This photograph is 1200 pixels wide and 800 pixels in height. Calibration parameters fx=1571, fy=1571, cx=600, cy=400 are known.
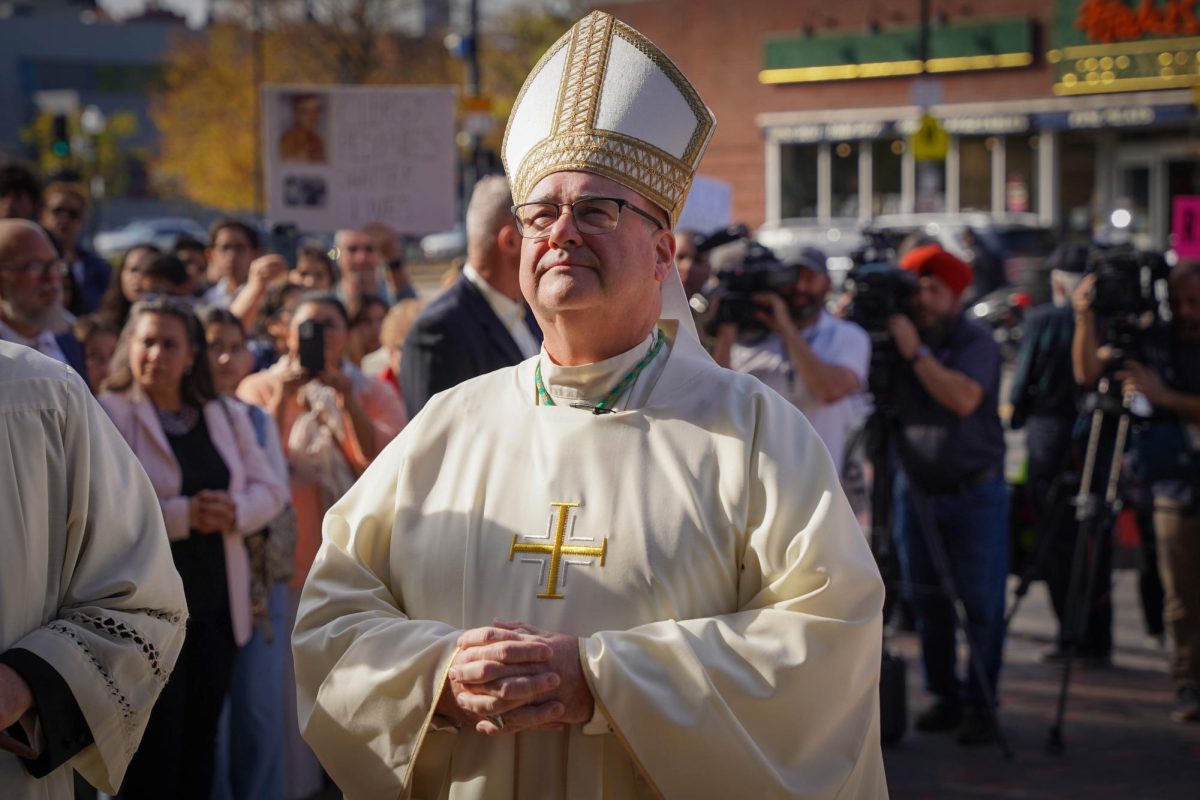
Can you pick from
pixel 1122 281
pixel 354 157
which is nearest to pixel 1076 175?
pixel 354 157

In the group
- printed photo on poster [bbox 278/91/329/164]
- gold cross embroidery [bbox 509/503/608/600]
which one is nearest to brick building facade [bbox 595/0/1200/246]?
printed photo on poster [bbox 278/91/329/164]

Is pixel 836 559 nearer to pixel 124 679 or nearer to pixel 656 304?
pixel 656 304

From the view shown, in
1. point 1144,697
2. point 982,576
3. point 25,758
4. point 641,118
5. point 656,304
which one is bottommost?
point 1144,697

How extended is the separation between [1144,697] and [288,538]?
4189 millimetres

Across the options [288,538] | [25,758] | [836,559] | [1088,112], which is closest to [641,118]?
[836,559]

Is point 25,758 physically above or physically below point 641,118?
below

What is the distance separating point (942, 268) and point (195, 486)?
3.38 meters

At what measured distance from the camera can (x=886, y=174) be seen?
117 feet

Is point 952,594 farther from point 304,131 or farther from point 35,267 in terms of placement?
point 304,131

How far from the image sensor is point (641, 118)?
10.1 feet

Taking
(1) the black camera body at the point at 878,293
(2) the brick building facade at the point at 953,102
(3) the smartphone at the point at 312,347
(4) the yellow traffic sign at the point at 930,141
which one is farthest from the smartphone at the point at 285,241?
(2) the brick building facade at the point at 953,102

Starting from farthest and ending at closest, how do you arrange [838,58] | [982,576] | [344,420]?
[838,58] < [982,576] < [344,420]

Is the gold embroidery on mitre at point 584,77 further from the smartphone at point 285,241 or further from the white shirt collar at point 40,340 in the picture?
the smartphone at point 285,241

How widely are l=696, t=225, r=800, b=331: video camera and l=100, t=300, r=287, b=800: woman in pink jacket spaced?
86.8 inches
